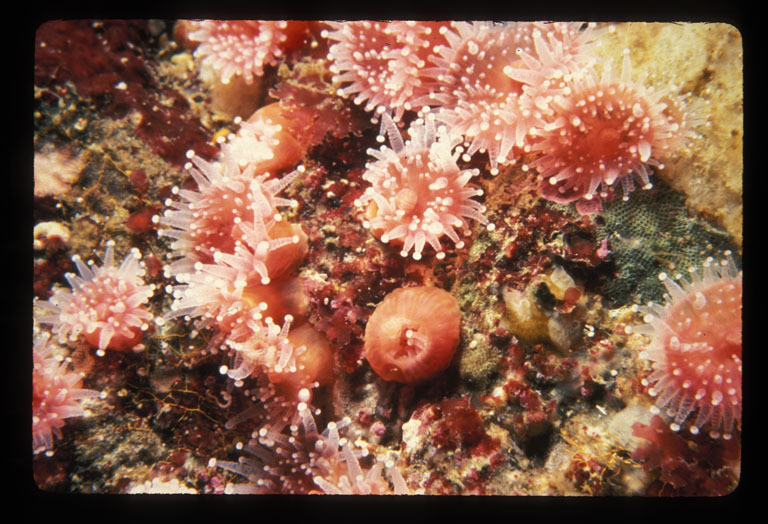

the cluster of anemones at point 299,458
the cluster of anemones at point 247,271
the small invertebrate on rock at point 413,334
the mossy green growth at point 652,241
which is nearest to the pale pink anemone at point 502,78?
the mossy green growth at point 652,241

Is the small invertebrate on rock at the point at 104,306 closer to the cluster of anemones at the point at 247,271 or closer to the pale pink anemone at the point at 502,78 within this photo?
the cluster of anemones at the point at 247,271

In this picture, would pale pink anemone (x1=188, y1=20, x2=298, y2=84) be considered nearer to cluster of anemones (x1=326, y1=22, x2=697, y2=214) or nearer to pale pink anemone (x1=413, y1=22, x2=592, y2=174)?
cluster of anemones (x1=326, y1=22, x2=697, y2=214)

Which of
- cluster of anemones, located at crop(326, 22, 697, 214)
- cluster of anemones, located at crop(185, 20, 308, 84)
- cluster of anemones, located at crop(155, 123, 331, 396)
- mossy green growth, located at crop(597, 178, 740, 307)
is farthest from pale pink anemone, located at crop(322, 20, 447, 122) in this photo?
mossy green growth, located at crop(597, 178, 740, 307)

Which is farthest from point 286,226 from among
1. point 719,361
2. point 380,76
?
point 719,361

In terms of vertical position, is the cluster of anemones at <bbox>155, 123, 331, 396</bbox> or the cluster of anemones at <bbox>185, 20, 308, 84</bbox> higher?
the cluster of anemones at <bbox>185, 20, 308, 84</bbox>

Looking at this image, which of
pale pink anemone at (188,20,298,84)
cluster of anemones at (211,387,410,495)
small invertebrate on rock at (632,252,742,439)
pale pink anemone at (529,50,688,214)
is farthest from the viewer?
pale pink anemone at (188,20,298,84)

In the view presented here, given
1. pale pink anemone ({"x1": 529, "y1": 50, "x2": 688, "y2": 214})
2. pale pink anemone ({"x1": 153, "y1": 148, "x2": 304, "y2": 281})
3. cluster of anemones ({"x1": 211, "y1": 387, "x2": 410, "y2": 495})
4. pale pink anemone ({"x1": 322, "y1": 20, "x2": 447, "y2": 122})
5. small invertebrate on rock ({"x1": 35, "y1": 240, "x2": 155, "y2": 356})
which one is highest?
pale pink anemone ({"x1": 322, "y1": 20, "x2": 447, "y2": 122})

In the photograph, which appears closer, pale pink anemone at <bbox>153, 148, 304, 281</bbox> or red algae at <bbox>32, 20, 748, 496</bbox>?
red algae at <bbox>32, 20, 748, 496</bbox>

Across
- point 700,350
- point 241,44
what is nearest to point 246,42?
point 241,44
